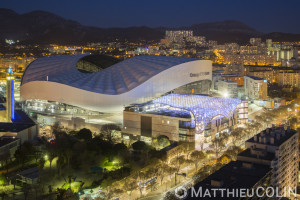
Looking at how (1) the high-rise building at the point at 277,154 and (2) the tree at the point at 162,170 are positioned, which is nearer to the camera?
Result: (1) the high-rise building at the point at 277,154

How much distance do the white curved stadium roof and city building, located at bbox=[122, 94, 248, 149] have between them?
1.40 metres

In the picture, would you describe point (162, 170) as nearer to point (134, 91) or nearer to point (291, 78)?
point (134, 91)

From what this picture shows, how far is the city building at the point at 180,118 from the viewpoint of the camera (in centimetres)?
1912

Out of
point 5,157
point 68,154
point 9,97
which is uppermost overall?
point 9,97

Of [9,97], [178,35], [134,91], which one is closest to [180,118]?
[134,91]

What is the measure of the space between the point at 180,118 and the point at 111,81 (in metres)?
5.96

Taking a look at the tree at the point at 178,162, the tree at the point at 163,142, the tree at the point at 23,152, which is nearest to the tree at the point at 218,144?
the tree at the point at 178,162

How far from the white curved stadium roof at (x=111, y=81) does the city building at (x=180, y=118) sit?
1396 millimetres

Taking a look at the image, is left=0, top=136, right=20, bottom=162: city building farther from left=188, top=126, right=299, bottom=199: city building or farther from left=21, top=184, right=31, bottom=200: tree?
left=188, top=126, right=299, bottom=199: city building

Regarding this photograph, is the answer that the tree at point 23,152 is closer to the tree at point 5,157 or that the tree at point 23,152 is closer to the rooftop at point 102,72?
the tree at point 5,157

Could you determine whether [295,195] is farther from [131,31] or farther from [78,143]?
[131,31]

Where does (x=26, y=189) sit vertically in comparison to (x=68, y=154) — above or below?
below

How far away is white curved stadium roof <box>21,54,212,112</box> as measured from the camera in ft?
72.1

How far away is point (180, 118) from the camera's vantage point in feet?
62.5
